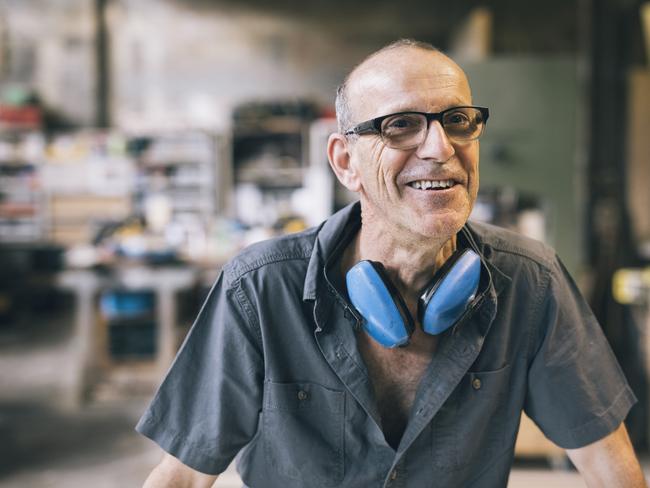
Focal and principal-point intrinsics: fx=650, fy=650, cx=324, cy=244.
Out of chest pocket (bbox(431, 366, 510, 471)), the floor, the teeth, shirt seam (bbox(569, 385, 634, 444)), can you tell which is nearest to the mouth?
the teeth

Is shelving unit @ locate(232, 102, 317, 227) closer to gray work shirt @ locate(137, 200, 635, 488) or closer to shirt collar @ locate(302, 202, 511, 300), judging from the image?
shirt collar @ locate(302, 202, 511, 300)

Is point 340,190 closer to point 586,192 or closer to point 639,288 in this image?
point 586,192

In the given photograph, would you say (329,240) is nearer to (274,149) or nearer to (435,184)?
(435,184)

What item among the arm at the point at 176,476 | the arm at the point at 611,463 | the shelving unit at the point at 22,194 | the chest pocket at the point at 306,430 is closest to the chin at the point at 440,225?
the chest pocket at the point at 306,430

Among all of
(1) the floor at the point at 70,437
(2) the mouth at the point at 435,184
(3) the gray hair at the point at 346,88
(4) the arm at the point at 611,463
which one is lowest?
(1) the floor at the point at 70,437

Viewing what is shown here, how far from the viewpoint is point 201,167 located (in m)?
8.45

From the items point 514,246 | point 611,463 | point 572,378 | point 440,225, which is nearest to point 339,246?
point 440,225

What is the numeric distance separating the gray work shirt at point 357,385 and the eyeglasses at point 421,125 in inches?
9.9

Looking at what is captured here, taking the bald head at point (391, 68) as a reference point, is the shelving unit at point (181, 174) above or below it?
below

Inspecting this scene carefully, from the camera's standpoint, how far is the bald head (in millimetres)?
1142

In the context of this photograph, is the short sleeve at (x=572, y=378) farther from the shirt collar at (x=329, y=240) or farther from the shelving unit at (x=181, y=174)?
the shelving unit at (x=181, y=174)

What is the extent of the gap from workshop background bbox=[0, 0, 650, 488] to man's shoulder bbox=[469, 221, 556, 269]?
3.77 feet

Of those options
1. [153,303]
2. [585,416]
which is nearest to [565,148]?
[153,303]

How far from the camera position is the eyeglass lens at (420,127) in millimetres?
1137
